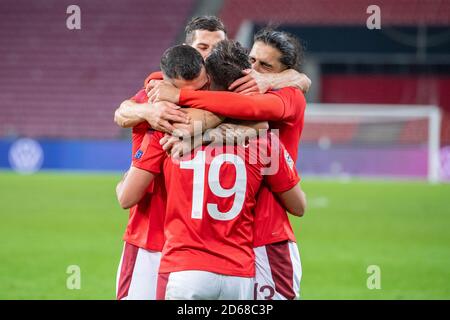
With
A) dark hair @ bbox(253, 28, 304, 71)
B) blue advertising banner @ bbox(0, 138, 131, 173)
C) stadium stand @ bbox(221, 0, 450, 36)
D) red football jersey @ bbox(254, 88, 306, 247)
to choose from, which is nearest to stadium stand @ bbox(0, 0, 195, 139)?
stadium stand @ bbox(221, 0, 450, 36)

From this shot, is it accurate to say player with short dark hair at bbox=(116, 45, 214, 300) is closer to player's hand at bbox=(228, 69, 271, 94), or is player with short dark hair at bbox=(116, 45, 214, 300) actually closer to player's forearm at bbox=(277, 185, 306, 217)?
player's hand at bbox=(228, 69, 271, 94)

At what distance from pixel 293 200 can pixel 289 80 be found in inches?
24.9

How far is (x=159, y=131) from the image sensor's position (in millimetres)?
3326

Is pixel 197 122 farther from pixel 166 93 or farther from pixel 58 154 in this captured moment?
pixel 58 154

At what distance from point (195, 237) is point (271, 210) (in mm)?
553

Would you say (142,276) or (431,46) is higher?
(431,46)

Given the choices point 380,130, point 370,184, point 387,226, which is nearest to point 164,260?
point 387,226

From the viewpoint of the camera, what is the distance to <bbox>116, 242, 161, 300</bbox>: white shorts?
372cm

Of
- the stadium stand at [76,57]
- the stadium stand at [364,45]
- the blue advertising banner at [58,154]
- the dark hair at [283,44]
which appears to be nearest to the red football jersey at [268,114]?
the dark hair at [283,44]

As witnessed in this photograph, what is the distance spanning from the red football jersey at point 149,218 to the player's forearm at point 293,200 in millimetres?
546

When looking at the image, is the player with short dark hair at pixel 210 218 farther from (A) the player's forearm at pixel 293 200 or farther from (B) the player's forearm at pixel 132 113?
(A) the player's forearm at pixel 293 200

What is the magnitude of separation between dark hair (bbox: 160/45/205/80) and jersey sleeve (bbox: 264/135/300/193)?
459 mm
